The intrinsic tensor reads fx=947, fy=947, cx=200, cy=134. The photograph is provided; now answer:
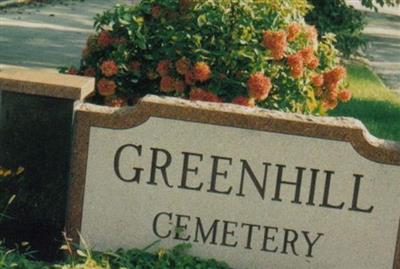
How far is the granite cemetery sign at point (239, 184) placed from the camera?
13.5 ft

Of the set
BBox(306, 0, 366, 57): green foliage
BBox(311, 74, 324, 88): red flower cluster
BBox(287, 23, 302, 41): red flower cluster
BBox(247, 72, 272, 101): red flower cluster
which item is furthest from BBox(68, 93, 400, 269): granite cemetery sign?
BBox(306, 0, 366, 57): green foliage

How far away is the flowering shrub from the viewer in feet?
17.6

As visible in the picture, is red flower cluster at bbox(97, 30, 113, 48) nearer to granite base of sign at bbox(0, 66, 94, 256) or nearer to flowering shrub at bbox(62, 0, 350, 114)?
flowering shrub at bbox(62, 0, 350, 114)

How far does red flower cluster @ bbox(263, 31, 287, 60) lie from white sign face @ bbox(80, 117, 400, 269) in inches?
50.6

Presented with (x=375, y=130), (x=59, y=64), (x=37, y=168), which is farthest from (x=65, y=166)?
(x=59, y=64)

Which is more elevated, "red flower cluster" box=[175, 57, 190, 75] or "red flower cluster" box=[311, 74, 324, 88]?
"red flower cluster" box=[175, 57, 190, 75]

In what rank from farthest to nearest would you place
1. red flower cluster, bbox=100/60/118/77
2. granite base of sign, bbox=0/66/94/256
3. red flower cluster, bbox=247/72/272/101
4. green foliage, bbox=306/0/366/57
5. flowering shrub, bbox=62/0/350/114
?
green foliage, bbox=306/0/366/57
red flower cluster, bbox=100/60/118/77
flowering shrub, bbox=62/0/350/114
red flower cluster, bbox=247/72/272/101
granite base of sign, bbox=0/66/94/256

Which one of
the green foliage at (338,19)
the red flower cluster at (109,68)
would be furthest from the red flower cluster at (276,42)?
the green foliage at (338,19)

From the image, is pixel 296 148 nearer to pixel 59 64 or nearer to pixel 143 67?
pixel 143 67

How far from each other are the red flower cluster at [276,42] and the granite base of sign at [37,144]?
1.17 m

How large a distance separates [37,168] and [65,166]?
0.49 ft

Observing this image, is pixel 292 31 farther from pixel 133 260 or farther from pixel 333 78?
pixel 133 260

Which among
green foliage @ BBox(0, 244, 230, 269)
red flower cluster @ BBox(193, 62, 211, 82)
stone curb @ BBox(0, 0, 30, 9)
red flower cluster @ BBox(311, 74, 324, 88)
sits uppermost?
red flower cluster @ BBox(193, 62, 211, 82)

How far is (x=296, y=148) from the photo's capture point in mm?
4113
